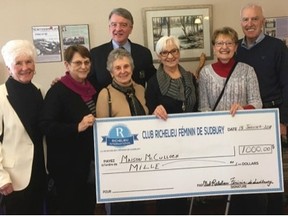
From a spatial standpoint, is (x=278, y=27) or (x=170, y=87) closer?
(x=170, y=87)

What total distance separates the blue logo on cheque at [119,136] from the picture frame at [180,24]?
150cm

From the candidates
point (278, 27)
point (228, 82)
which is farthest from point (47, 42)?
point (278, 27)

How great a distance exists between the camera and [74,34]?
3334mm

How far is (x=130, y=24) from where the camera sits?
260 centimetres

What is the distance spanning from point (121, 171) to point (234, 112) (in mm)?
772

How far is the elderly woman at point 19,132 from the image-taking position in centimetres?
199

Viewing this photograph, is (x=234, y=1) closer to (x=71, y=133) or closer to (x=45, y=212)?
(x=71, y=133)

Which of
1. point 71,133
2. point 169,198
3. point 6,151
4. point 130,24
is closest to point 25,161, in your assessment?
point 6,151

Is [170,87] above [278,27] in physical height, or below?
below

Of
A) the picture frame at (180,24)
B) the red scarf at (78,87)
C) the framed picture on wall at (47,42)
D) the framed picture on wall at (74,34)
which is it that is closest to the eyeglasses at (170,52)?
the red scarf at (78,87)

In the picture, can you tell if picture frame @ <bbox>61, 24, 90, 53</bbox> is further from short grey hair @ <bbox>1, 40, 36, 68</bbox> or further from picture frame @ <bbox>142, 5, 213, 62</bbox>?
short grey hair @ <bbox>1, 40, 36, 68</bbox>

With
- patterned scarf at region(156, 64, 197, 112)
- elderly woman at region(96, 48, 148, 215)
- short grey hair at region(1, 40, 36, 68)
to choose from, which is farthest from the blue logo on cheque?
short grey hair at region(1, 40, 36, 68)

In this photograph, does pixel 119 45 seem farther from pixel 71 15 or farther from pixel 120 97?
pixel 71 15

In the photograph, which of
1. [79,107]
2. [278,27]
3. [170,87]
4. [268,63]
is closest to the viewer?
[79,107]
